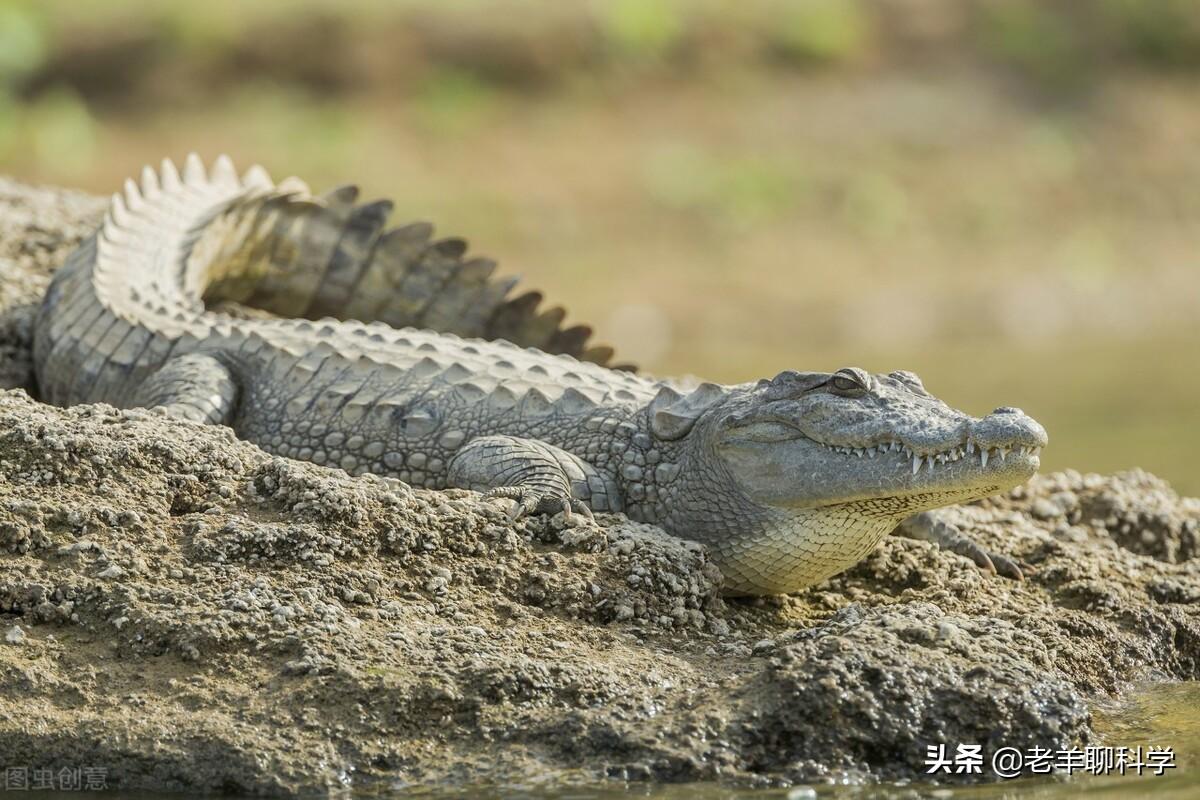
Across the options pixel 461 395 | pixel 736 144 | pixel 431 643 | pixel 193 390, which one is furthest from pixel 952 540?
pixel 736 144

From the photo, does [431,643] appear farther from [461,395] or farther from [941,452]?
[941,452]

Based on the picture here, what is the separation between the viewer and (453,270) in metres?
7.63

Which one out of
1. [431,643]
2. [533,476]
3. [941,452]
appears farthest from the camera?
[533,476]

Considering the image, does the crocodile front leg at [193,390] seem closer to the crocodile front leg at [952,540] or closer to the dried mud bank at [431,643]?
the dried mud bank at [431,643]

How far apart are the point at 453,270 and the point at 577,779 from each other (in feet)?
13.0

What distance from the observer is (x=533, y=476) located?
5277 mm

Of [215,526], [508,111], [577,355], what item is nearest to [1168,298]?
[508,111]

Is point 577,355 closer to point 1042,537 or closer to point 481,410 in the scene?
point 481,410

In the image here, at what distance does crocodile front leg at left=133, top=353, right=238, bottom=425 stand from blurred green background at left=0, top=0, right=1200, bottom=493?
6740 millimetres

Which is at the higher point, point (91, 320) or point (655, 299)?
point (655, 299)

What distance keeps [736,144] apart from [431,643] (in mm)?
13657

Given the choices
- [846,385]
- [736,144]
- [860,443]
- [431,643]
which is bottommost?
[431,643]

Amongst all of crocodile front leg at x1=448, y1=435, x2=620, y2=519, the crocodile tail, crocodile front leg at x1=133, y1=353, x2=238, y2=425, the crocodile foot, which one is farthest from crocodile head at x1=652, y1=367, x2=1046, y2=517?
the crocodile tail

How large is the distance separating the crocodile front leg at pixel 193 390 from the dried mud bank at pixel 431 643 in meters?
0.52
